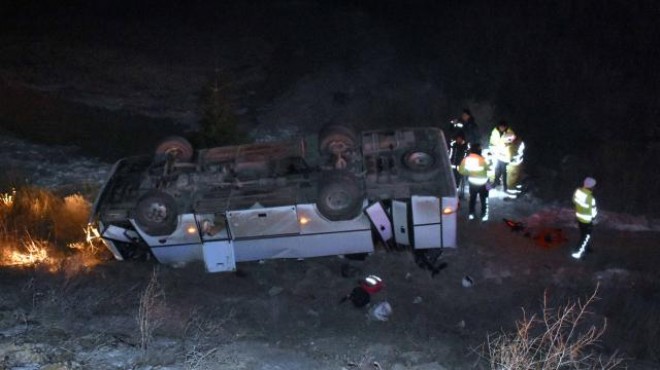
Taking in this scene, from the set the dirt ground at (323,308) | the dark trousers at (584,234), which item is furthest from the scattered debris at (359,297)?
the dark trousers at (584,234)

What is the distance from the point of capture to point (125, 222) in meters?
7.71

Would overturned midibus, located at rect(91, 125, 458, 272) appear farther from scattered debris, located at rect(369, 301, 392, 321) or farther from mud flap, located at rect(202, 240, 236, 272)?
scattered debris, located at rect(369, 301, 392, 321)

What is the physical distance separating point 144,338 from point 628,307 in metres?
5.47

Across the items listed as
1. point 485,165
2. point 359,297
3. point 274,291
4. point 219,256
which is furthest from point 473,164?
point 219,256

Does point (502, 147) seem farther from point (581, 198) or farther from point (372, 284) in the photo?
point (372, 284)

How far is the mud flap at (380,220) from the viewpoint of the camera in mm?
7559

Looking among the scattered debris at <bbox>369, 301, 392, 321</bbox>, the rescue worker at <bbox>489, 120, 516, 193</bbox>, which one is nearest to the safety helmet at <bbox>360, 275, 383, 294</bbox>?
the scattered debris at <bbox>369, 301, 392, 321</bbox>

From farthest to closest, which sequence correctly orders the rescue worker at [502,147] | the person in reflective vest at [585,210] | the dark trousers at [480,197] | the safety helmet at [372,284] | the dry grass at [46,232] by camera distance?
the rescue worker at [502,147] → the dark trousers at [480,197] → the dry grass at [46,232] → the person in reflective vest at [585,210] → the safety helmet at [372,284]

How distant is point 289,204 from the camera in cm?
747

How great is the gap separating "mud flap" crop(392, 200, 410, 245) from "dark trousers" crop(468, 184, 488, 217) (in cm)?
191

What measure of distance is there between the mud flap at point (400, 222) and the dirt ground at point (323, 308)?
0.42m

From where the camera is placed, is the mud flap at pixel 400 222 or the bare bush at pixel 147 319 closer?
the bare bush at pixel 147 319

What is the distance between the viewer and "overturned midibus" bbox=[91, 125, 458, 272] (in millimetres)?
7492

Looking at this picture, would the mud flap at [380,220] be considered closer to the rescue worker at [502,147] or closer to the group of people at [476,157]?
the group of people at [476,157]
